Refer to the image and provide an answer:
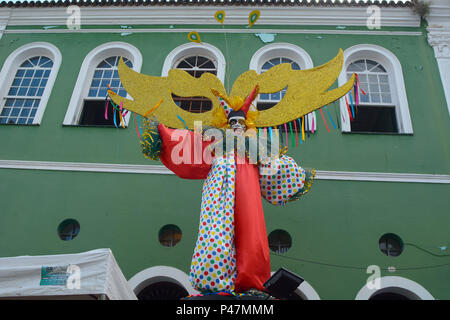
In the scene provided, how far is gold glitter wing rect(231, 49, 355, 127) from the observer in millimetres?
4828

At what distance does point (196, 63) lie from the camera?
8.41 meters

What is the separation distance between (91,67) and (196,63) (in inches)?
87.7

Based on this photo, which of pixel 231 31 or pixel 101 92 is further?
pixel 231 31

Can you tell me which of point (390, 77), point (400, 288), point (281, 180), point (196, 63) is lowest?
point (400, 288)

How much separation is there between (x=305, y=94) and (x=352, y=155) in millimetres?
2444

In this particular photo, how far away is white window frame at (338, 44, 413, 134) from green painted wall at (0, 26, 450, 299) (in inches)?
A: 5.8

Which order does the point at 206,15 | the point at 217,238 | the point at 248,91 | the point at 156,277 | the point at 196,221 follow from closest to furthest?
the point at 217,238
the point at 248,91
the point at 156,277
the point at 196,221
the point at 206,15

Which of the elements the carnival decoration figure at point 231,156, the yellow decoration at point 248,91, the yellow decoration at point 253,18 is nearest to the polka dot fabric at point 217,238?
Answer: the carnival decoration figure at point 231,156

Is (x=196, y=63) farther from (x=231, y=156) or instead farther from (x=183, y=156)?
(x=231, y=156)

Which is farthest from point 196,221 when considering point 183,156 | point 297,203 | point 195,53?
point 195,53

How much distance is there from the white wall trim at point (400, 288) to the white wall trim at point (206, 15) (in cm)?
531

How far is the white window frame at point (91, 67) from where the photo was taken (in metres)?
7.61

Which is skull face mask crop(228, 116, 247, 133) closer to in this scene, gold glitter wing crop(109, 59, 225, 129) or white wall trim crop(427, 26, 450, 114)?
gold glitter wing crop(109, 59, 225, 129)

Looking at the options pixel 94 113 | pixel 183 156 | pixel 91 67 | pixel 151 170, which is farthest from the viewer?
pixel 91 67
